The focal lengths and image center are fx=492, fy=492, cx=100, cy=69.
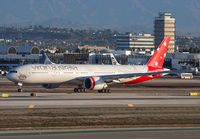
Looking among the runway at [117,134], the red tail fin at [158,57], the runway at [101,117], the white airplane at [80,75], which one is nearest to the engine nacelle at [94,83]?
the white airplane at [80,75]

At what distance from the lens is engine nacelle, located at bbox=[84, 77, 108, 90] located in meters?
62.5

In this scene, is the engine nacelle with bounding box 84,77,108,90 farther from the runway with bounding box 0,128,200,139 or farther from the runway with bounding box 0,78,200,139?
the runway with bounding box 0,128,200,139

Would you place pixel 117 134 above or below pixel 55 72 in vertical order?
below

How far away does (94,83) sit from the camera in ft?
205

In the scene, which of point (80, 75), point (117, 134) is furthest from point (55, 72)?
point (117, 134)

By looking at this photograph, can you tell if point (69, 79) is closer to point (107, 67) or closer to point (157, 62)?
point (107, 67)

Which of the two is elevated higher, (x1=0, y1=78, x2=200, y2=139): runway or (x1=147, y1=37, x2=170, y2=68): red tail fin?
(x1=147, y1=37, x2=170, y2=68): red tail fin

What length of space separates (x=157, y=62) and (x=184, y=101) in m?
24.6

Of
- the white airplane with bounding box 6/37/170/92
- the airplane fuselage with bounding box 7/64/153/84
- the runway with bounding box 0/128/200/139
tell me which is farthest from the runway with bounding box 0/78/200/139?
the white airplane with bounding box 6/37/170/92

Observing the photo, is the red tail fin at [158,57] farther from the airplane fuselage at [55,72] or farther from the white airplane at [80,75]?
the airplane fuselage at [55,72]

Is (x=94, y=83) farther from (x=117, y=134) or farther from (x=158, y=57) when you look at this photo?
(x=117, y=134)

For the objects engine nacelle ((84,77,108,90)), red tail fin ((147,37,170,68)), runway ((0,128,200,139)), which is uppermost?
red tail fin ((147,37,170,68))

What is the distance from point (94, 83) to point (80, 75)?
137 inches

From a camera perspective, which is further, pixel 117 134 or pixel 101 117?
pixel 101 117
